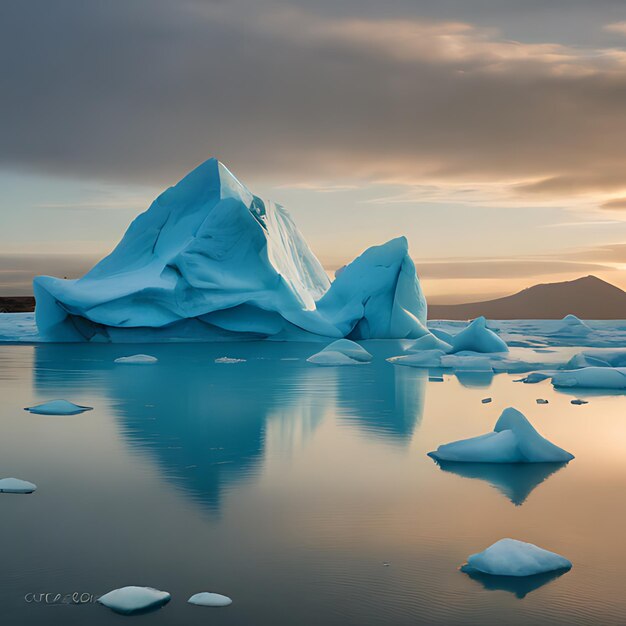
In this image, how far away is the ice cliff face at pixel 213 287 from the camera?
19.2 m

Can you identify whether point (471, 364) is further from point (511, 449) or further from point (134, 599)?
point (134, 599)

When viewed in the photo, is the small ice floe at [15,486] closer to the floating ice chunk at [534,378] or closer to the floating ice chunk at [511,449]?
the floating ice chunk at [511,449]

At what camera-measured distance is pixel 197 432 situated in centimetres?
633

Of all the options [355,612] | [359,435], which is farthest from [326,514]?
[359,435]

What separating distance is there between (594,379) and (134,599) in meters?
8.86

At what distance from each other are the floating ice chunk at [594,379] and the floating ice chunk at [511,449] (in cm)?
531

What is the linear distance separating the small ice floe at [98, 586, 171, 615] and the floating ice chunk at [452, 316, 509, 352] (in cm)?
1315

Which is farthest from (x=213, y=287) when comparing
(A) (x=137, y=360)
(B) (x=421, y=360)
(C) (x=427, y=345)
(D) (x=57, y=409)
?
(D) (x=57, y=409)

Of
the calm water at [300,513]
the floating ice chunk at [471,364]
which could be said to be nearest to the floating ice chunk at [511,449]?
the calm water at [300,513]

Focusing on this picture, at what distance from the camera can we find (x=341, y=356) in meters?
14.1

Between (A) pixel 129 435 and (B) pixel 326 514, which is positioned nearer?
(B) pixel 326 514

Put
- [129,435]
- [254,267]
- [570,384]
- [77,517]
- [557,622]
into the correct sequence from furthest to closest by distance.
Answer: [254,267]
[570,384]
[129,435]
[77,517]
[557,622]

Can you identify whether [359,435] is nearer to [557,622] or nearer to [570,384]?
[557,622]

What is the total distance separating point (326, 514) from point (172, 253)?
1727 centimetres
